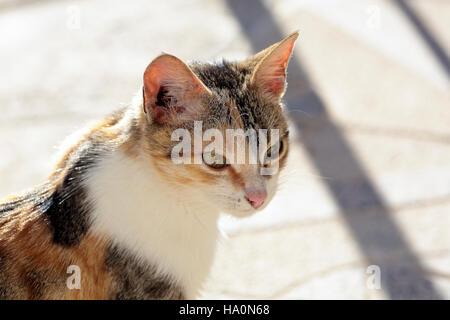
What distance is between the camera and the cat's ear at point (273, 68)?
259 cm

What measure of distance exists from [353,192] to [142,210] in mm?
1865

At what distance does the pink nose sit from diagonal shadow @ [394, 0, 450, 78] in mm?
3031

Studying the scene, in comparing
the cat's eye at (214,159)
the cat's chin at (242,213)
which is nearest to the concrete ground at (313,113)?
the cat's chin at (242,213)

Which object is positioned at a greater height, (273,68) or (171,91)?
(273,68)

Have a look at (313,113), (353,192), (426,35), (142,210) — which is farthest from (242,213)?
(426,35)

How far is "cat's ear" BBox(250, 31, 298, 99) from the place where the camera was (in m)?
2.59

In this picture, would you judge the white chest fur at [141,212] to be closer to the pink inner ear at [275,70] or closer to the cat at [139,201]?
the cat at [139,201]

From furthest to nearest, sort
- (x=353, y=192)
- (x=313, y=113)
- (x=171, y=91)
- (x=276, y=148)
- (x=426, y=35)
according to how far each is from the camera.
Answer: (x=426, y=35) → (x=313, y=113) → (x=353, y=192) → (x=276, y=148) → (x=171, y=91)

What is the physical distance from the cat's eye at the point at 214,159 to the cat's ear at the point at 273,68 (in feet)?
1.32

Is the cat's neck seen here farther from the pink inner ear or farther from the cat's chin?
the pink inner ear

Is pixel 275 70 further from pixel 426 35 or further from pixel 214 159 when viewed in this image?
pixel 426 35

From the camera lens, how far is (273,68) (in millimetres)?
2676
